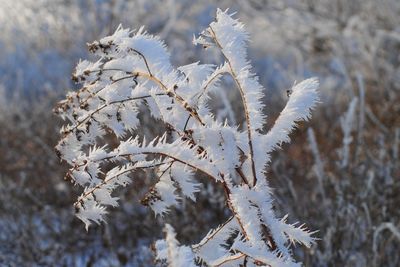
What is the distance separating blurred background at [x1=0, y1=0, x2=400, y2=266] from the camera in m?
2.48

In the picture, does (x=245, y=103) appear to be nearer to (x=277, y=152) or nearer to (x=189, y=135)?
(x=189, y=135)

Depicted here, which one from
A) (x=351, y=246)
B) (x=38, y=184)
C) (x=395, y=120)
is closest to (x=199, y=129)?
(x=351, y=246)

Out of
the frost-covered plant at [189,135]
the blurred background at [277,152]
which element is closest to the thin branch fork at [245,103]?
the frost-covered plant at [189,135]

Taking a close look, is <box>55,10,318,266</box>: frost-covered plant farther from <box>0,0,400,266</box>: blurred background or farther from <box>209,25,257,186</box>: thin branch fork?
<box>0,0,400,266</box>: blurred background

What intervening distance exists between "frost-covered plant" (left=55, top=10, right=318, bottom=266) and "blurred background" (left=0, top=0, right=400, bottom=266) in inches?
36.0

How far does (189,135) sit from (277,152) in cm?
407

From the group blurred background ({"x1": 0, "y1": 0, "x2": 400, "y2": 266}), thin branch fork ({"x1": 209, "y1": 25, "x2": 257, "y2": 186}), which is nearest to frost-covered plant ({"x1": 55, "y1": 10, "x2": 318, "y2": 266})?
thin branch fork ({"x1": 209, "y1": 25, "x2": 257, "y2": 186})

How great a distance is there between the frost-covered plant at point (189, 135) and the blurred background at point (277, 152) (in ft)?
3.00


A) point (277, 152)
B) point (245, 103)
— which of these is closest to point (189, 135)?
point (245, 103)

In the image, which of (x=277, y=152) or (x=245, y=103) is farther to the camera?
(x=277, y=152)

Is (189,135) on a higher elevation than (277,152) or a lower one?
lower

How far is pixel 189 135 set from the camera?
104 cm

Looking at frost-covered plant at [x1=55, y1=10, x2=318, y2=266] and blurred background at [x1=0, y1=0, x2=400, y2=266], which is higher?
blurred background at [x1=0, y1=0, x2=400, y2=266]

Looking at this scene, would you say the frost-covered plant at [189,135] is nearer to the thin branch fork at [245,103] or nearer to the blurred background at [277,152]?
the thin branch fork at [245,103]
